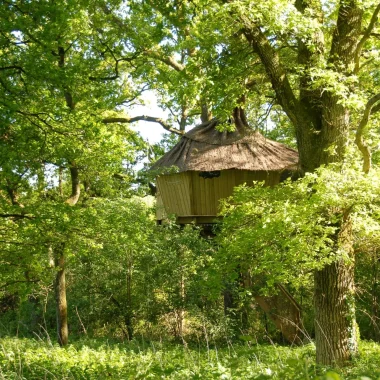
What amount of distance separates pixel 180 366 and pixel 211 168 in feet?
29.8

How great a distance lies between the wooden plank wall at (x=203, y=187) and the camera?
13989mm

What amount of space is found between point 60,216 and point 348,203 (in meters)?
4.65

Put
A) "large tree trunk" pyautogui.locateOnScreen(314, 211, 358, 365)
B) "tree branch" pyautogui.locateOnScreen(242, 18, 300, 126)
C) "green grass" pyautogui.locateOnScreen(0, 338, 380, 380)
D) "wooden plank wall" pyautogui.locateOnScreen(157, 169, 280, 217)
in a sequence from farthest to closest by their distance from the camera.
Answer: "wooden plank wall" pyautogui.locateOnScreen(157, 169, 280, 217)
"tree branch" pyautogui.locateOnScreen(242, 18, 300, 126)
"large tree trunk" pyautogui.locateOnScreen(314, 211, 358, 365)
"green grass" pyautogui.locateOnScreen(0, 338, 380, 380)

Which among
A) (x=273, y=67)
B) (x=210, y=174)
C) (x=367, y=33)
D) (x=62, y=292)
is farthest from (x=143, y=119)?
(x=367, y=33)

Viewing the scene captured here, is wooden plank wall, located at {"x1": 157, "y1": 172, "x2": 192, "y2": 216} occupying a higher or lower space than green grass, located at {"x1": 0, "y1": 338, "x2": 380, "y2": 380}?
higher

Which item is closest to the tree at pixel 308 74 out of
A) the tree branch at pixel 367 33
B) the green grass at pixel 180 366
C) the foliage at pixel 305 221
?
the tree branch at pixel 367 33

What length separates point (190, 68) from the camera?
8.34 metres

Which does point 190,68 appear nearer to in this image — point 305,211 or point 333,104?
point 333,104

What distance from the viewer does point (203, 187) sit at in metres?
14.2

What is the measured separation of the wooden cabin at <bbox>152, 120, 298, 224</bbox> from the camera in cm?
1365

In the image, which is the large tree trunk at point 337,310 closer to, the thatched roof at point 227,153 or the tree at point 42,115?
the tree at point 42,115

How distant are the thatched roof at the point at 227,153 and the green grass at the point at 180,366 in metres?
5.04

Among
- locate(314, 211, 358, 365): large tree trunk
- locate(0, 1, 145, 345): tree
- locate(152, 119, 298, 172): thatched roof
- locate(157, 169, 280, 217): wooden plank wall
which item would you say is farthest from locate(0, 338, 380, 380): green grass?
locate(152, 119, 298, 172): thatched roof

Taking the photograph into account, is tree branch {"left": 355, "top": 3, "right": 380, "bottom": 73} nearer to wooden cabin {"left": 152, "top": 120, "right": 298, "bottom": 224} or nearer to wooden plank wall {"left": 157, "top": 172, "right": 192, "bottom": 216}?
wooden cabin {"left": 152, "top": 120, "right": 298, "bottom": 224}
